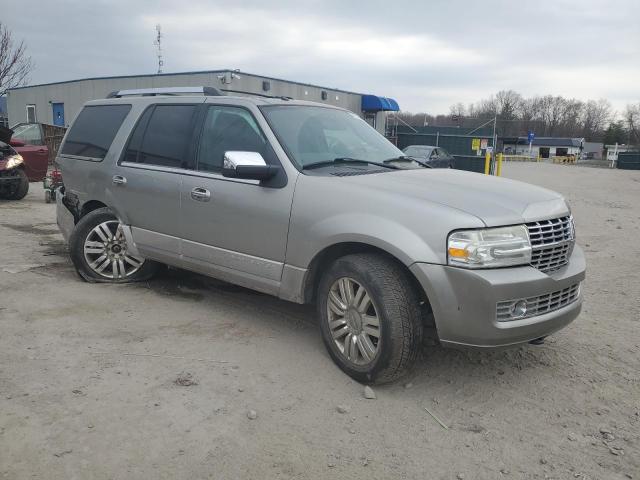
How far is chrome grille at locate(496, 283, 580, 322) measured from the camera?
10.5 ft

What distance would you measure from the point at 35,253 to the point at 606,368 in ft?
21.0

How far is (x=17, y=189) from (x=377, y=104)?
25.6 m

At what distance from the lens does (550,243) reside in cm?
347

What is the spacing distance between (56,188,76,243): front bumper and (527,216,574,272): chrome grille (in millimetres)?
4664

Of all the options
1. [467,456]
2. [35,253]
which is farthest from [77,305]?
[467,456]

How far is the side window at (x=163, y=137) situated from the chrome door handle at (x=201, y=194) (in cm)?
31

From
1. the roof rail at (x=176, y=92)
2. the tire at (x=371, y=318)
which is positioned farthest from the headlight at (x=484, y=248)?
the roof rail at (x=176, y=92)

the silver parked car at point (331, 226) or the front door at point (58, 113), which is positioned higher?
the front door at point (58, 113)

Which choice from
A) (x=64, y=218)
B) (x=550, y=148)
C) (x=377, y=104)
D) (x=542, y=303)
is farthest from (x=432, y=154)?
(x=550, y=148)

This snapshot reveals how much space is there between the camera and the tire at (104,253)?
17.8 ft

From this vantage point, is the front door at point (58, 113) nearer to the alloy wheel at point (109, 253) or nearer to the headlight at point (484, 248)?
the alloy wheel at point (109, 253)

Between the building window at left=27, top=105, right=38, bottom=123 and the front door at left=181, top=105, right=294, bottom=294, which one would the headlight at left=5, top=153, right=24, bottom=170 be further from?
the building window at left=27, top=105, right=38, bottom=123

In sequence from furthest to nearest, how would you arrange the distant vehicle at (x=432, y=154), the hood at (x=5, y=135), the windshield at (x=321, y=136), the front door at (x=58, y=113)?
the front door at (x=58, y=113), the distant vehicle at (x=432, y=154), the hood at (x=5, y=135), the windshield at (x=321, y=136)

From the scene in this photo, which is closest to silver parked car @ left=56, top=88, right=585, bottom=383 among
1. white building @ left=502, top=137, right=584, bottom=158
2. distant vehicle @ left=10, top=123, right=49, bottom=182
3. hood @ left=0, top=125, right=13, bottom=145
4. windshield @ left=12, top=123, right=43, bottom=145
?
hood @ left=0, top=125, right=13, bottom=145
